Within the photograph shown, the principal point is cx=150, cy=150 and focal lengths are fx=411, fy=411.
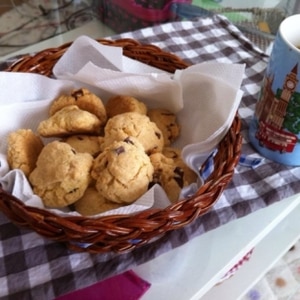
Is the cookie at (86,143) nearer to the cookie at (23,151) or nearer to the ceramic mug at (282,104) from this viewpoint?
the cookie at (23,151)

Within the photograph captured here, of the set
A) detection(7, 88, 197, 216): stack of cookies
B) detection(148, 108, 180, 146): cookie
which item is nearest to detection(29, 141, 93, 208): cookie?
detection(7, 88, 197, 216): stack of cookies

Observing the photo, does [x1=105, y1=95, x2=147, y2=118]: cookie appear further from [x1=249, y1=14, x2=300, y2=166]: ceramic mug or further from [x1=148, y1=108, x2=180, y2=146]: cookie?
[x1=249, y1=14, x2=300, y2=166]: ceramic mug

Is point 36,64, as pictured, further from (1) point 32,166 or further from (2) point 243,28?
(2) point 243,28

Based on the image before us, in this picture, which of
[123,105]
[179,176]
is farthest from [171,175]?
A: [123,105]

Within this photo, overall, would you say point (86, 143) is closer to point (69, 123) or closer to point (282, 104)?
point (69, 123)

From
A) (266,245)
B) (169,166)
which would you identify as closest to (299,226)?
(266,245)
